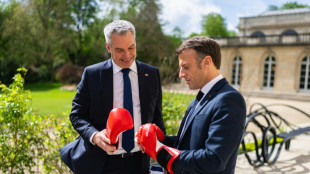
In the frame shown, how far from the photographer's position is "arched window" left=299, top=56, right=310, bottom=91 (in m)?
21.4

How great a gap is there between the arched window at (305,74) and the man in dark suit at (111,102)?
22.4m

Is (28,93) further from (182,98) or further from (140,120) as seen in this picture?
(182,98)

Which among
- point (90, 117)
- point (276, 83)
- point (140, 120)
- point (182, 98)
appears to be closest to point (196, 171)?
point (140, 120)

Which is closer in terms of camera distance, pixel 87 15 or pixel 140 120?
pixel 140 120

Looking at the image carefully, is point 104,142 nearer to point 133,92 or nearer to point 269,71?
point 133,92

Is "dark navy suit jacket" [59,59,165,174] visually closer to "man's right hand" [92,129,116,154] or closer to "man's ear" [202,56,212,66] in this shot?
"man's right hand" [92,129,116,154]

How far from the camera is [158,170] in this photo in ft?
6.60

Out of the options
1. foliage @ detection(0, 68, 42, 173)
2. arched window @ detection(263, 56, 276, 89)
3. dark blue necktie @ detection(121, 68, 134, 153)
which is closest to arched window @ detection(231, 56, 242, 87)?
arched window @ detection(263, 56, 276, 89)

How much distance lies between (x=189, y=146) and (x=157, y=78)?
89 cm

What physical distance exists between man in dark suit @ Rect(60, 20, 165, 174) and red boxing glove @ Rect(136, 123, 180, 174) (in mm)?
524

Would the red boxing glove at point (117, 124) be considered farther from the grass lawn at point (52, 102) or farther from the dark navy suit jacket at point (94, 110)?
the grass lawn at point (52, 102)

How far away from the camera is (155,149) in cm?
152

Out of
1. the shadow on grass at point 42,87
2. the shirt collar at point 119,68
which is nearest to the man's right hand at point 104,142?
the shirt collar at point 119,68

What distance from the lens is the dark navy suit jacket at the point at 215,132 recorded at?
1360 mm
